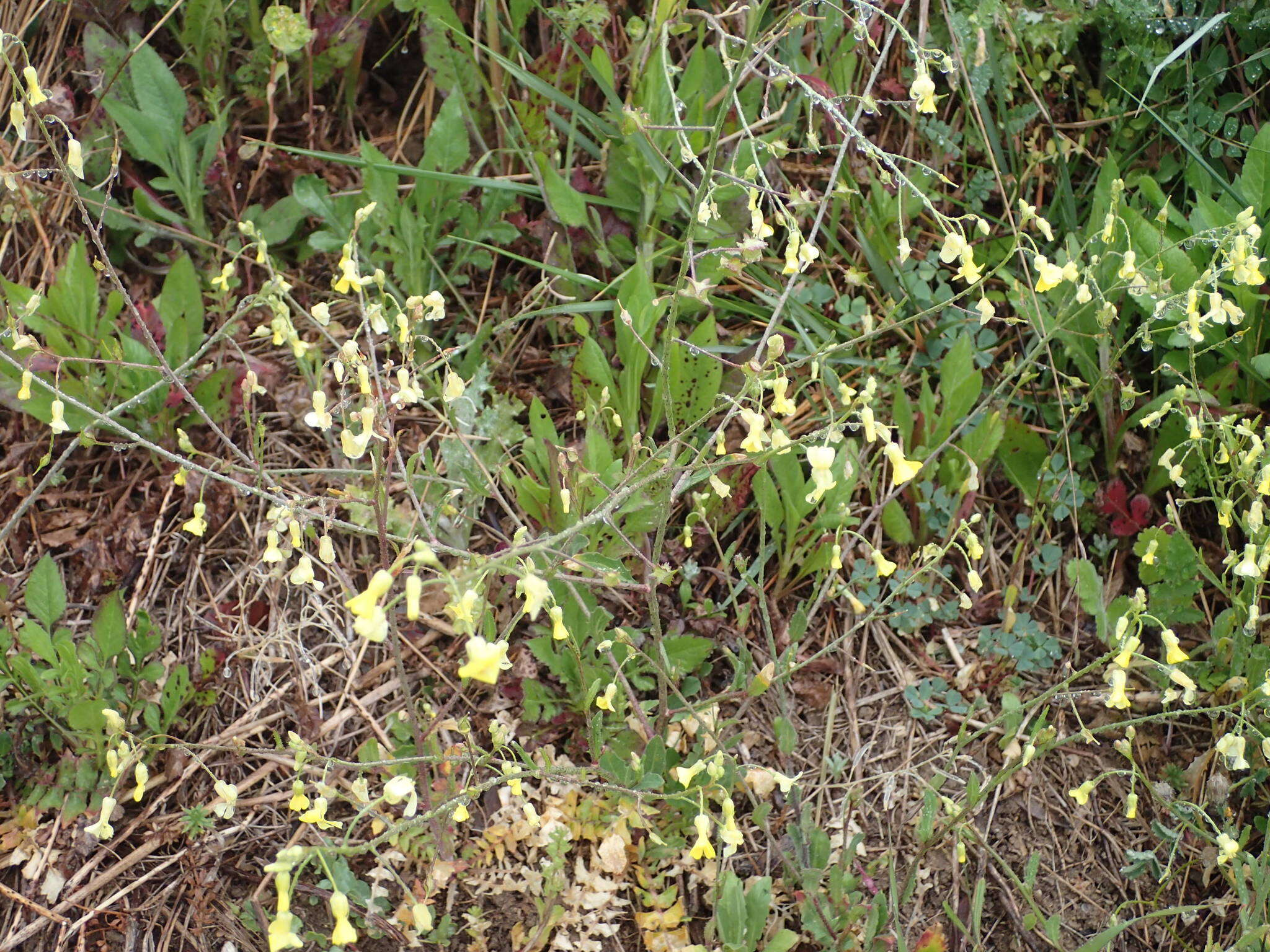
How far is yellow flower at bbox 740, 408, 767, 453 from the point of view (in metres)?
1.50

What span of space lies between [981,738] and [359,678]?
1.29 meters

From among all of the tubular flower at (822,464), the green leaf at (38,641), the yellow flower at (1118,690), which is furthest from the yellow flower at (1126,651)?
the green leaf at (38,641)

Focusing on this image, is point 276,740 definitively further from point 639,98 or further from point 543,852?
point 639,98

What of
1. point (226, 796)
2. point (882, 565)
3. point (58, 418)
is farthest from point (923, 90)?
point (226, 796)

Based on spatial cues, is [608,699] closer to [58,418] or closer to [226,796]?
[226,796]

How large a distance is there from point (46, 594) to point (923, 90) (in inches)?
74.1

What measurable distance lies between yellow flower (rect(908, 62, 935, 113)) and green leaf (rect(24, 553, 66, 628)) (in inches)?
72.5

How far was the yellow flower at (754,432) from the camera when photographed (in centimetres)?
150

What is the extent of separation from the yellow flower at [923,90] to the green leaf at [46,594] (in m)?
1.84

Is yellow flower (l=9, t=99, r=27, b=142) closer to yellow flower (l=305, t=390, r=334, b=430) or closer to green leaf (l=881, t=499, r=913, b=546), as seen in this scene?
yellow flower (l=305, t=390, r=334, b=430)

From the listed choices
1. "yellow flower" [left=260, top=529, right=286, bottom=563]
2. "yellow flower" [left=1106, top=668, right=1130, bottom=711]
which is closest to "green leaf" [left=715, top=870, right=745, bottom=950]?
"yellow flower" [left=1106, top=668, right=1130, bottom=711]

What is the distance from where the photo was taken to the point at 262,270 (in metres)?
2.72

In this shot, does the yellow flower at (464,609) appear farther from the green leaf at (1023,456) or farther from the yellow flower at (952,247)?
the green leaf at (1023,456)

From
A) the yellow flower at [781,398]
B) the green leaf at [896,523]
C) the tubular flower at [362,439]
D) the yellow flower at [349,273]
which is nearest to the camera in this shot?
the tubular flower at [362,439]
